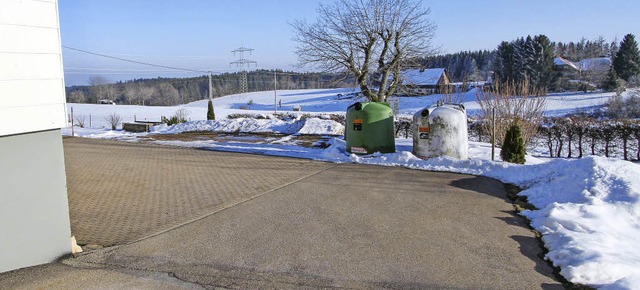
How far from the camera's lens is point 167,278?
168 inches

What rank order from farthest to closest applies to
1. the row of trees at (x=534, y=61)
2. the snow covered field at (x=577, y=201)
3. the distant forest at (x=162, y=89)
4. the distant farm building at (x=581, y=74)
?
the distant forest at (x=162, y=89)
the distant farm building at (x=581, y=74)
the row of trees at (x=534, y=61)
the snow covered field at (x=577, y=201)

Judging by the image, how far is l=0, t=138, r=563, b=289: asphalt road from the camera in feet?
13.9

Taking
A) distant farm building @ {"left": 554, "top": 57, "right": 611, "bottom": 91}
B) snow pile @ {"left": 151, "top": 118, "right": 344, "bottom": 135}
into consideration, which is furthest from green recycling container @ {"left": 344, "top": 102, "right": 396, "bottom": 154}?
distant farm building @ {"left": 554, "top": 57, "right": 611, "bottom": 91}

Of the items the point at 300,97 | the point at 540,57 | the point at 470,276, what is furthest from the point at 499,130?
the point at 300,97

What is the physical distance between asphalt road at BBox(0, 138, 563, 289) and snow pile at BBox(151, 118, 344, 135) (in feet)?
43.5

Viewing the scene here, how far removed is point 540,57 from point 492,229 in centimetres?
6750

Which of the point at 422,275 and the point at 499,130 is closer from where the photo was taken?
the point at 422,275

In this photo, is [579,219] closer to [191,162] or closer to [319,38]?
[191,162]

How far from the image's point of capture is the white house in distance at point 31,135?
163 inches

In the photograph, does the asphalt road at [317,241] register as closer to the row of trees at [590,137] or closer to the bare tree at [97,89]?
the row of trees at [590,137]

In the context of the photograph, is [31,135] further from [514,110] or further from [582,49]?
[582,49]

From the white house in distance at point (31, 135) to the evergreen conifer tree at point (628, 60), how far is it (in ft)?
252

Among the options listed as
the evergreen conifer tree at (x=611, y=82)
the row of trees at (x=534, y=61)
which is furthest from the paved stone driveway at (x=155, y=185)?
the evergreen conifer tree at (x=611, y=82)

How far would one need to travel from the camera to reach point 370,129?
1180 cm
